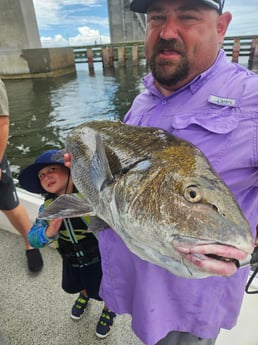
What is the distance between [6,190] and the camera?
3.12 metres

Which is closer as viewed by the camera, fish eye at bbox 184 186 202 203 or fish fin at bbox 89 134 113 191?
fish eye at bbox 184 186 202 203

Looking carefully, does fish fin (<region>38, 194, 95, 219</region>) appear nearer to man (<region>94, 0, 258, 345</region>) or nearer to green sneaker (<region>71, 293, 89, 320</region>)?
man (<region>94, 0, 258, 345</region>)

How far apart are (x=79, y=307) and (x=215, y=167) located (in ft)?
6.37

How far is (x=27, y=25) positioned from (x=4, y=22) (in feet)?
6.18

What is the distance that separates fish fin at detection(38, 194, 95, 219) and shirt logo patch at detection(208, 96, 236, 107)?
0.80 metres

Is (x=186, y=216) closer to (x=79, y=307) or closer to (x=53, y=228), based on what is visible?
(x=53, y=228)

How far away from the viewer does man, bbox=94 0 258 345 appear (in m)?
1.32

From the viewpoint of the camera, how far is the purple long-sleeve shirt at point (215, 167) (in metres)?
1.30

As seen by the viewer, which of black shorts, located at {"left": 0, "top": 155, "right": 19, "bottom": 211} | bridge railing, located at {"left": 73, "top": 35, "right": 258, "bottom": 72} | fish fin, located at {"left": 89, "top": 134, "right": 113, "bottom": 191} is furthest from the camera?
bridge railing, located at {"left": 73, "top": 35, "right": 258, "bottom": 72}

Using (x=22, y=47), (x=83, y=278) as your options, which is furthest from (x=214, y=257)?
(x=22, y=47)

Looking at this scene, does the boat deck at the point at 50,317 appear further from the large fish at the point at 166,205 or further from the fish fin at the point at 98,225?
the large fish at the point at 166,205

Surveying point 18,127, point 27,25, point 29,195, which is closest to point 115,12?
point 27,25

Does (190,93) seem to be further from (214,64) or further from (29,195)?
(29,195)

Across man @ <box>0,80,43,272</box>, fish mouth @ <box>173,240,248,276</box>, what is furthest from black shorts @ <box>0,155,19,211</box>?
fish mouth @ <box>173,240,248,276</box>
